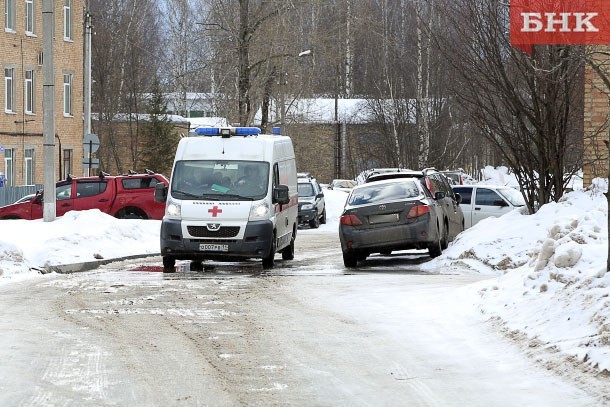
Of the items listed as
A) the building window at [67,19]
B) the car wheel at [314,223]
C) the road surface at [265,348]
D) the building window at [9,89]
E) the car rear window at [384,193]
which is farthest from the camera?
the building window at [67,19]

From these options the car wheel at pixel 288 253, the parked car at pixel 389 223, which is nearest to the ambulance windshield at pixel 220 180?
the parked car at pixel 389 223

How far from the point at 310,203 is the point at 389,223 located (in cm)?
2157

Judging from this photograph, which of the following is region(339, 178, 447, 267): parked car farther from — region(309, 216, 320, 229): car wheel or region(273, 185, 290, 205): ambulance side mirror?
region(309, 216, 320, 229): car wheel

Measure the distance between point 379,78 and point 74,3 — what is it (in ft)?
66.3

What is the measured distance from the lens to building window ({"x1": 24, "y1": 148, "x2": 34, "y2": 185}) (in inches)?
2053

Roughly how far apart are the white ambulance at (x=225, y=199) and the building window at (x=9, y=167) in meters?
30.2

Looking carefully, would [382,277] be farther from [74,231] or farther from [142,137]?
[142,137]

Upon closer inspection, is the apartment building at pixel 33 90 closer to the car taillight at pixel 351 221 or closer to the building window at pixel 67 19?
the building window at pixel 67 19

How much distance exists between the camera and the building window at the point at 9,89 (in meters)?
50.8

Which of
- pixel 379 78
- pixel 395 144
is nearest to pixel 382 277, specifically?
pixel 395 144

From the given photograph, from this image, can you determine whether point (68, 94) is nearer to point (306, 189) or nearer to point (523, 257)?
point (306, 189)

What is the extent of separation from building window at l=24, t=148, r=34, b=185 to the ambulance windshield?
32.7 meters

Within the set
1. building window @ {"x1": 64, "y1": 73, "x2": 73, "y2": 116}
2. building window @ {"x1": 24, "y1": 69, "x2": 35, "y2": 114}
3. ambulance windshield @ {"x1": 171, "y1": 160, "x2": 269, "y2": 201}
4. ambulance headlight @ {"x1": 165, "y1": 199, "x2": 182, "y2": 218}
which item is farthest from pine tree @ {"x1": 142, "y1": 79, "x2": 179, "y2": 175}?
ambulance headlight @ {"x1": 165, "y1": 199, "x2": 182, "y2": 218}

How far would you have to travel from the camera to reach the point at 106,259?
22500mm
